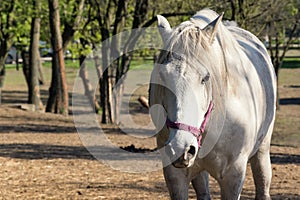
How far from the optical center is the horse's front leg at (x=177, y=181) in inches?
184

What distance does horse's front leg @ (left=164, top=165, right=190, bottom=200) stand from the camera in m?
4.66

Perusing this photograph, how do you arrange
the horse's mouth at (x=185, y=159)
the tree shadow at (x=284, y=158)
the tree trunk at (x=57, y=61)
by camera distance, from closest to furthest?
the horse's mouth at (x=185, y=159)
the tree shadow at (x=284, y=158)
the tree trunk at (x=57, y=61)

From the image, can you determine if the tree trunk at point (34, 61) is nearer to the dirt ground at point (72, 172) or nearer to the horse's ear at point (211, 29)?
the dirt ground at point (72, 172)

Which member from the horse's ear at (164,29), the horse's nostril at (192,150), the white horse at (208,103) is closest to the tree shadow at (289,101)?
the white horse at (208,103)

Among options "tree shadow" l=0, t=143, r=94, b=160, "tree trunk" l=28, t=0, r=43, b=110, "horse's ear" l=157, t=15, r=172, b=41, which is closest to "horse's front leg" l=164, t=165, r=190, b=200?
"horse's ear" l=157, t=15, r=172, b=41

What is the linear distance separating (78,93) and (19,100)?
439cm

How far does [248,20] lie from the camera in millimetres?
14953

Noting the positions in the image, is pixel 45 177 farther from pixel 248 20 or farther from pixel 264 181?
pixel 248 20

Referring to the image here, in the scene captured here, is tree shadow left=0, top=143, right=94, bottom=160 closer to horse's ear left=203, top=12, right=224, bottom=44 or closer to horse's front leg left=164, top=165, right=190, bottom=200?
horse's front leg left=164, top=165, right=190, bottom=200

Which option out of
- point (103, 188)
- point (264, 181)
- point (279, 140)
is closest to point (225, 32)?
point (264, 181)

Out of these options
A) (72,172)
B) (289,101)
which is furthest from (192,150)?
(289,101)

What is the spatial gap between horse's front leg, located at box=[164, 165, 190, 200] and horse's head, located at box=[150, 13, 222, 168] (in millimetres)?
604

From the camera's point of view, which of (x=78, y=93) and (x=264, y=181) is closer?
(x=264, y=181)

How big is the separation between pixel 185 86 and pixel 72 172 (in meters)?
5.75
